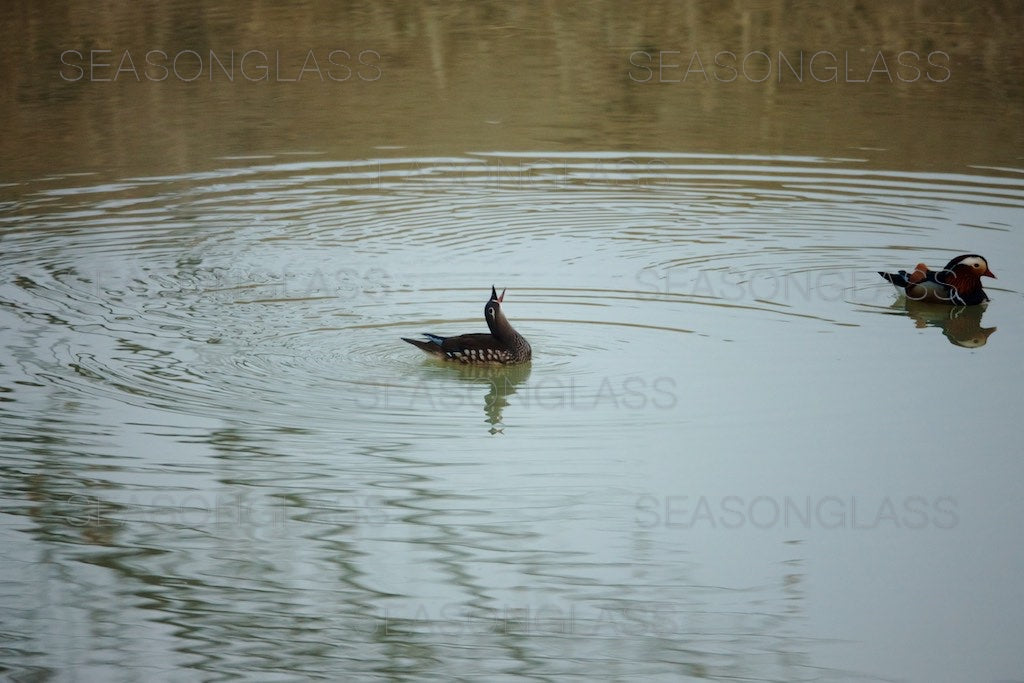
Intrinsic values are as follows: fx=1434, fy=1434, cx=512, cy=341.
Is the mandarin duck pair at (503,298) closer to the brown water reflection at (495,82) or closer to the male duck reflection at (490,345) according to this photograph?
the male duck reflection at (490,345)

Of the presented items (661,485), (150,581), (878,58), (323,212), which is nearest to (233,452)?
(150,581)

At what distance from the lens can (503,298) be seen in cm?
901

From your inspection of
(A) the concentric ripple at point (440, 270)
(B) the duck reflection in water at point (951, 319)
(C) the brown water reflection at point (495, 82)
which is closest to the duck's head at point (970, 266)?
(B) the duck reflection in water at point (951, 319)

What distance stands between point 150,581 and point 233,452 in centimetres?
125

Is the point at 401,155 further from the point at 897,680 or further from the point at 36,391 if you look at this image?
the point at 897,680

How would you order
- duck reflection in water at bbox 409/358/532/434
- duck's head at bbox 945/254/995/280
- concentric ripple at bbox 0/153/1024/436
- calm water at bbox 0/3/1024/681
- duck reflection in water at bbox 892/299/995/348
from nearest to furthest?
calm water at bbox 0/3/1024/681, duck reflection in water at bbox 409/358/532/434, concentric ripple at bbox 0/153/1024/436, duck reflection in water at bbox 892/299/995/348, duck's head at bbox 945/254/995/280

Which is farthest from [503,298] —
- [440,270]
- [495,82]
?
[495,82]

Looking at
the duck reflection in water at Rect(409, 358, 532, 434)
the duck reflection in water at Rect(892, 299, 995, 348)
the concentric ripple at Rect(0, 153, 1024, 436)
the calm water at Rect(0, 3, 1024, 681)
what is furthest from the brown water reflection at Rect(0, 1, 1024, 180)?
the duck reflection in water at Rect(409, 358, 532, 434)

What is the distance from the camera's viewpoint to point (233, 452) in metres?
6.79

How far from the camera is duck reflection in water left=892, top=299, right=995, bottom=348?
880cm

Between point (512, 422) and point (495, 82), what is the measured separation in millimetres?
10593

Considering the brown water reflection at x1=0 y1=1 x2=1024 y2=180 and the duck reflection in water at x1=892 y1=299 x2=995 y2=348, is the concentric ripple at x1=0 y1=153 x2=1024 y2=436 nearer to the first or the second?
the duck reflection in water at x1=892 y1=299 x2=995 y2=348

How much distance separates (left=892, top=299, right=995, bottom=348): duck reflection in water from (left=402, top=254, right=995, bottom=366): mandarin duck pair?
0.20ft

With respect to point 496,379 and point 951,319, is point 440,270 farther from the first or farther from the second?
point 951,319
